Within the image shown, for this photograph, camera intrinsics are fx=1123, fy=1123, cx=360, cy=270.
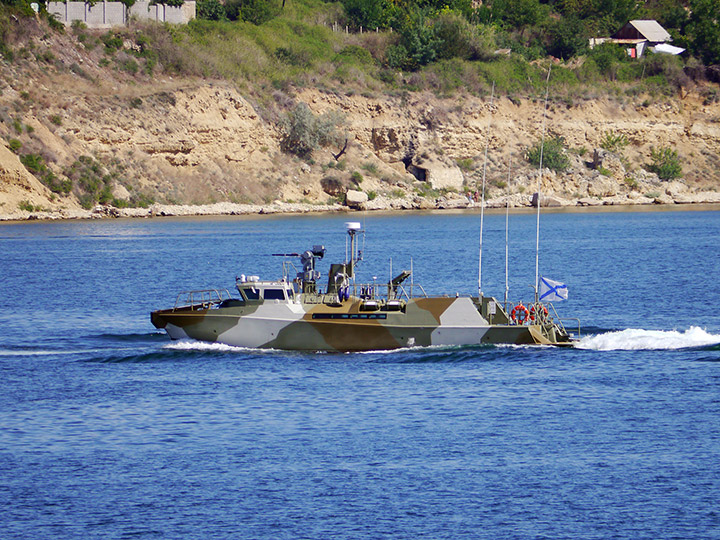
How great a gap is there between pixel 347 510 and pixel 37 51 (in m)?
109

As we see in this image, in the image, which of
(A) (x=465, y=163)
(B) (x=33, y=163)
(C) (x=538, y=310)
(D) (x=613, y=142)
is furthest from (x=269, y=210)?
Result: (C) (x=538, y=310)

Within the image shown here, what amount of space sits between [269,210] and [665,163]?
58.0 m

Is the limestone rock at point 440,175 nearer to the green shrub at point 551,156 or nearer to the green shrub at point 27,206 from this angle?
the green shrub at point 551,156

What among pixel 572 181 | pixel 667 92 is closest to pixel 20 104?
pixel 572 181

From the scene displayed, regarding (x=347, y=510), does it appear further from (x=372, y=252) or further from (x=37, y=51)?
(x=37, y=51)

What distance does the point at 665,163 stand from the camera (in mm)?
152625

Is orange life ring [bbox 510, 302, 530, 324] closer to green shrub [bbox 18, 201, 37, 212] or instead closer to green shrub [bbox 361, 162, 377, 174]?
green shrub [bbox 18, 201, 37, 212]

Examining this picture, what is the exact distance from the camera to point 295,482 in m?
28.2

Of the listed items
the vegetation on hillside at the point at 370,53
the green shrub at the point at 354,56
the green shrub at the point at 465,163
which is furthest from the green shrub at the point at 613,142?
the green shrub at the point at 354,56

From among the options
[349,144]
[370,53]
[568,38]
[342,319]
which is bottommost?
[342,319]

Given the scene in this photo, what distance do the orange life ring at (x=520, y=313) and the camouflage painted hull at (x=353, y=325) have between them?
54cm

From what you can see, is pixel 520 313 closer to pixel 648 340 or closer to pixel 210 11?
pixel 648 340

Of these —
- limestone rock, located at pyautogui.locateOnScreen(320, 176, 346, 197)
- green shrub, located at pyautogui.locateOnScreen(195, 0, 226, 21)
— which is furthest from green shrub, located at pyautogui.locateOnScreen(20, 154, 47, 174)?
green shrub, located at pyautogui.locateOnScreen(195, 0, 226, 21)

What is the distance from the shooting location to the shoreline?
113312 millimetres
